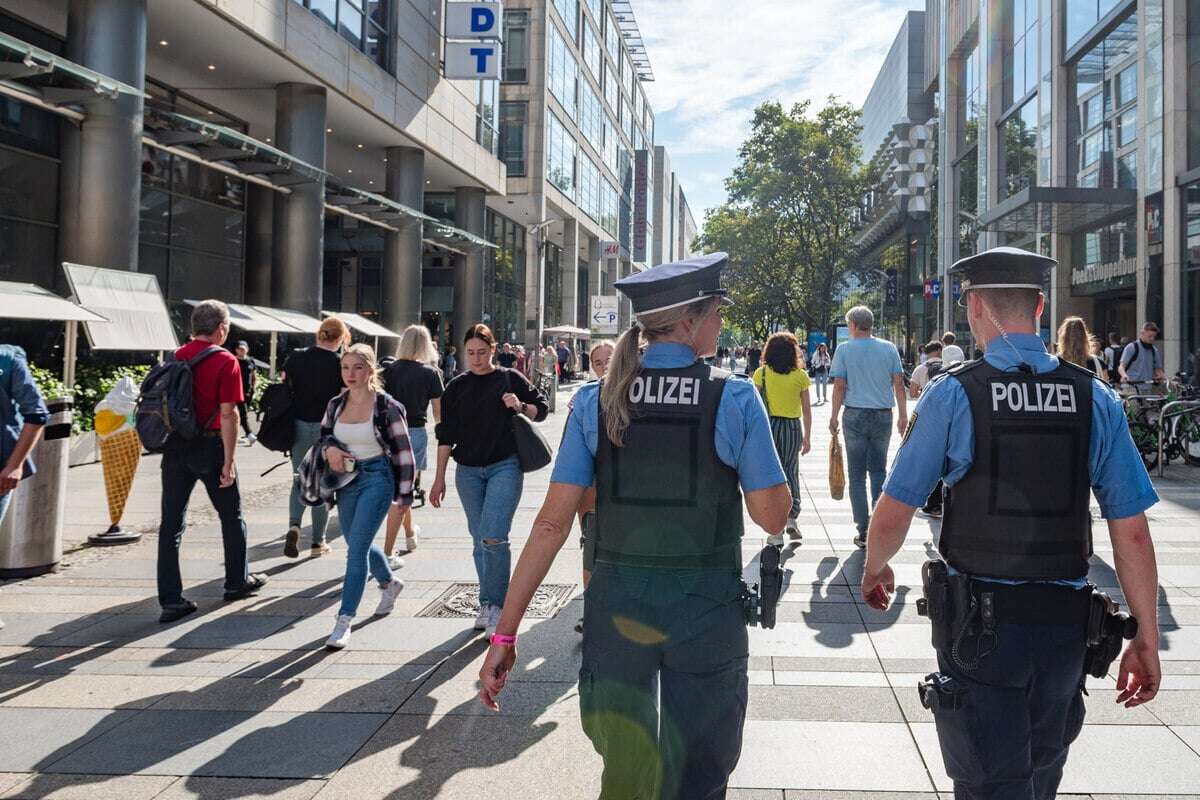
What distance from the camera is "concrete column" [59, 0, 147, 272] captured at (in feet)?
52.5

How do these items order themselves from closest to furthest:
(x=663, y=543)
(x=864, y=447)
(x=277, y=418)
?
1. (x=663, y=543)
2. (x=277, y=418)
3. (x=864, y=447)

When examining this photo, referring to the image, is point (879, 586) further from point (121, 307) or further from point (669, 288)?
point (121, 307)

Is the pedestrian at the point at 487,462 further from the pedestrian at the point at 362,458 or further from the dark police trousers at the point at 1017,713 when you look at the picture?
the dark police trousers at the point at 1017,713

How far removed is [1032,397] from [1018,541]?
1.22 ft

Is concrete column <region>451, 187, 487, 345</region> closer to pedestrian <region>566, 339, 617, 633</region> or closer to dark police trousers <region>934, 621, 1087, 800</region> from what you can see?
pedestrian <region>566, 339, 617, 633</region>

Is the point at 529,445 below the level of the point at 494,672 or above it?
above

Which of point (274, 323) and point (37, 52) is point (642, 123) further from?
point (37, 52)

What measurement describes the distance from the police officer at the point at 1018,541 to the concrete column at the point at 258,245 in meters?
26.5

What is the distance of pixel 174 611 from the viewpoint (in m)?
5.75

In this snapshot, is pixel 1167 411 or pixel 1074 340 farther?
pixel 1167 411

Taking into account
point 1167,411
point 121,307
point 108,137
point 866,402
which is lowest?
point 866,402

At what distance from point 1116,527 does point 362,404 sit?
162 inches

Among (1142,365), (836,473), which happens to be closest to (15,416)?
(836,473)

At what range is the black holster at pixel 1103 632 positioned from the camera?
7.93ft
